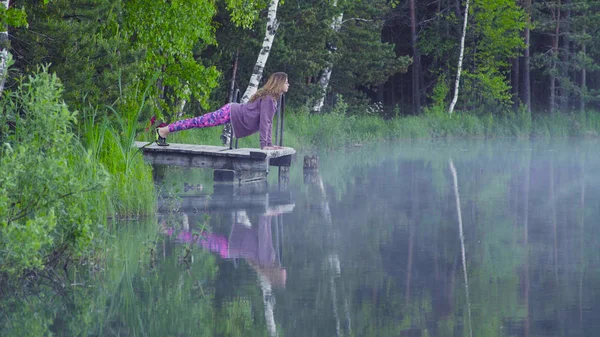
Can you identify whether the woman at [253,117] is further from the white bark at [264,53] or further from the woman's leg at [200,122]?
the white bark at [264,53]

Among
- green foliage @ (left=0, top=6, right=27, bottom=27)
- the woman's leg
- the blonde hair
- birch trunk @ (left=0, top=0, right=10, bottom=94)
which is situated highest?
green foliage @ (left=0, top=6, right=27, bottom=27)

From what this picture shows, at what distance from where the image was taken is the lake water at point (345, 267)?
24.5 ft

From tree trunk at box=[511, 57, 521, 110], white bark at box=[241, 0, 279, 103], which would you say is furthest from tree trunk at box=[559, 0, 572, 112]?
white bark at box=[241, 0, 279, 103]

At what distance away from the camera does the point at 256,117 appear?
17.1m

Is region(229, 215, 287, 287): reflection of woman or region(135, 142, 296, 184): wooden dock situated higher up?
region(135, 142, 296, 184): wooden dock

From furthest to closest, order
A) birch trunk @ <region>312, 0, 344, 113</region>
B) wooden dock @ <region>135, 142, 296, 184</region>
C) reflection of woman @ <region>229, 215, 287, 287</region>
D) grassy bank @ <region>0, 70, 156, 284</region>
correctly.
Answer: birch trunk @ <region>312, 0, 344, 113</region> < wooden dock @ <region>135, 142, 296, 184</region> < reflection of woman @ <region>229, 215, 287, 287</region> < grassy bank @ <region>0, 70, 156, 284</region>

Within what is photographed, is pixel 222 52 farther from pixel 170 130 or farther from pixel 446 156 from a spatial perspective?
pixel 170 130

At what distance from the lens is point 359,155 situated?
26.8 m

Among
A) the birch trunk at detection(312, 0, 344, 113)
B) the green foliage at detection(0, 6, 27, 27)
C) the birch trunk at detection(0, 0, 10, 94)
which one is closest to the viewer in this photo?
the green foliage at detection(0, 6, 27, 27)

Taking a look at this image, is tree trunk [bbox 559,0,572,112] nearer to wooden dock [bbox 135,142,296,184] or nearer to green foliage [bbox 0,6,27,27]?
wooden dock [bbox 135,142,296,184]

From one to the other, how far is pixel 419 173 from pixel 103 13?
27.1 ft

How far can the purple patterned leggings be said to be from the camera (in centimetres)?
1711

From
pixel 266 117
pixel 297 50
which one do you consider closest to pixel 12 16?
pixel 266 117

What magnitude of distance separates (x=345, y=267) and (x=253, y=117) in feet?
25.2
